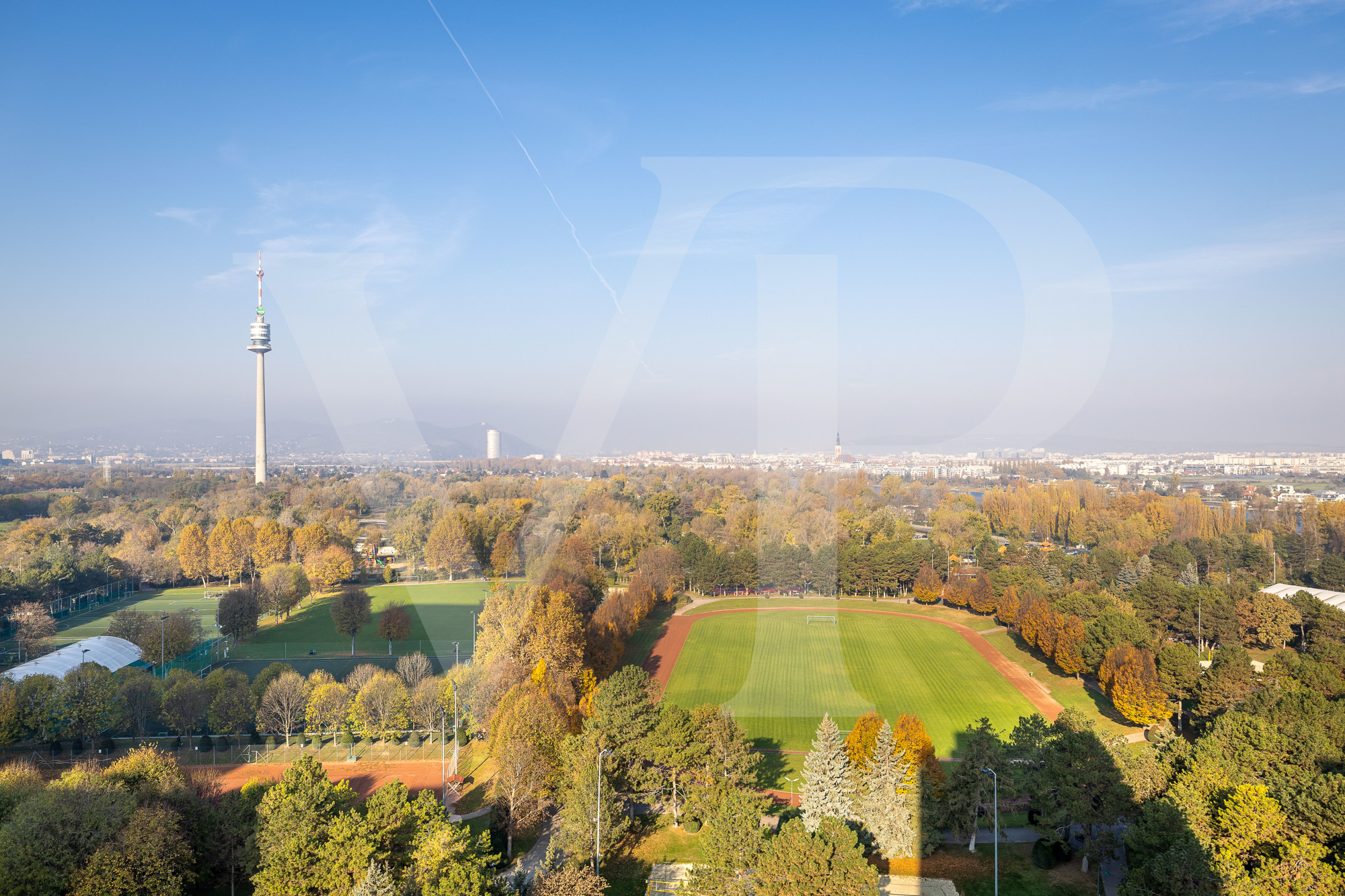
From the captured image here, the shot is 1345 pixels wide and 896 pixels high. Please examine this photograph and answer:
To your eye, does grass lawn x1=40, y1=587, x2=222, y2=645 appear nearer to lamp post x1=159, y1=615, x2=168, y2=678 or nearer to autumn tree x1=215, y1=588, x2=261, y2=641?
lamp post x1=159, y1=615, x2=168, y2=678

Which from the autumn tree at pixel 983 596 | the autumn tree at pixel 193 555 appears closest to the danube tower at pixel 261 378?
the autumn tree at pixel 193 555

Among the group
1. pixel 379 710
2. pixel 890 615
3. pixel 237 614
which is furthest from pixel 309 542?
pixel 890 615

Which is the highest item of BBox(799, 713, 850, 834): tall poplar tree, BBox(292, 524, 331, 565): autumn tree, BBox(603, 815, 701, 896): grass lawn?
BBox(292, 524, 331, 565): autumn tree

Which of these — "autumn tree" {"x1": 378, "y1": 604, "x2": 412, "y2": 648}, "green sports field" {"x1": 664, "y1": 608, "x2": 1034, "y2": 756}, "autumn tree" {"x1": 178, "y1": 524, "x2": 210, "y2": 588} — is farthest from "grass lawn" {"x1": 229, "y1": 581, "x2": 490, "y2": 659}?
"green sports field" {"x1": 664, "y1": 608, "x2": 1034, "y2": 756}

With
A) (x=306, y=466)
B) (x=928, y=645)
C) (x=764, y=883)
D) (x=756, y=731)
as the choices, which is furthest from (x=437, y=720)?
(x=306, y=466)

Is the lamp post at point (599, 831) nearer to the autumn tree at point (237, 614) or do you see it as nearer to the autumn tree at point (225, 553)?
the autumn tree at point (237, 614)

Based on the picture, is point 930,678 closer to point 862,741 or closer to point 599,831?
point 862,741

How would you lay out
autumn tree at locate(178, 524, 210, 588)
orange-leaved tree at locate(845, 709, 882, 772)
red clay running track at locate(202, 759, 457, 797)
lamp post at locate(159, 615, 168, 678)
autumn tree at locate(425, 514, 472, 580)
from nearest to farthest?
orange-leaved tree at locate(845, 709, 882, 772), red clay running track at locate(202, 759, 457, 797), lamp post at locate(159, 615, 168, 678), autumn tree at locate(178, 524, 210, 588), autumn tree at locate(425, 514, 472, 580)
